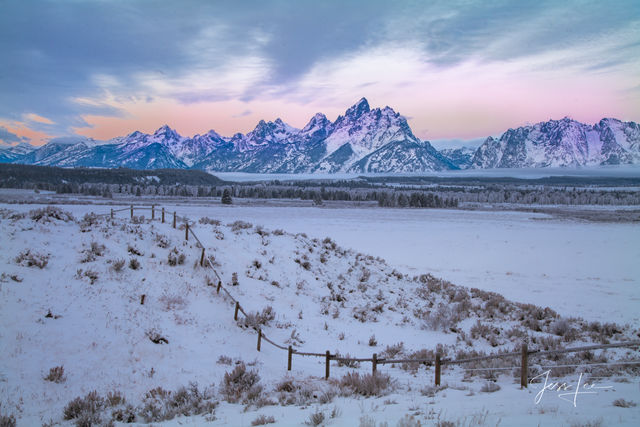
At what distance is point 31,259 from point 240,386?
26.4 feet

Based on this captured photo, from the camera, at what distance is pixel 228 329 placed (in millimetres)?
12367

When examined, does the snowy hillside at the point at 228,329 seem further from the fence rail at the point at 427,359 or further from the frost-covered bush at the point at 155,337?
the fence rail at the point at 427,359

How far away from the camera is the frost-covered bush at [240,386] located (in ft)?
26.1

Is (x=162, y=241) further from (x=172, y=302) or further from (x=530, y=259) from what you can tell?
(x=530, y=259)

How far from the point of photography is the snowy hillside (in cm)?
733

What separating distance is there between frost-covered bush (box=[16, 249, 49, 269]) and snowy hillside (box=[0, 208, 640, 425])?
4cm

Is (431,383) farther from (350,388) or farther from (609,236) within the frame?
(609,236)

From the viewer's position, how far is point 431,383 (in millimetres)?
9031

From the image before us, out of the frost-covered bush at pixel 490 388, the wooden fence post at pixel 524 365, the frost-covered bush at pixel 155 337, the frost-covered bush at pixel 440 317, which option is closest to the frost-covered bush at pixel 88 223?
the frost-covered bush at pixel 155 337

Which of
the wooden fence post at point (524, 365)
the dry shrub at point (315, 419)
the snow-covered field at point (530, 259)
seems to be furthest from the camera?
the snow-covered field at point (530, 259)

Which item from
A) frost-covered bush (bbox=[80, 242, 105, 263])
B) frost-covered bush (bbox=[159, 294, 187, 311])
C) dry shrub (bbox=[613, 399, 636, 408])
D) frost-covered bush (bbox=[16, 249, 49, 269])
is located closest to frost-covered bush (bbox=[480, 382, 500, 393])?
dry shrub (bbox=[613, 399, 636, 408])

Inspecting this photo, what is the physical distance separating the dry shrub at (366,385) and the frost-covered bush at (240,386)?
173 cm

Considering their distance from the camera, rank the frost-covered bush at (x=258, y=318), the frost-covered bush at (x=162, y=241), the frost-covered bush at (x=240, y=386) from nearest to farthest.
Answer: the frost-covered bush at (x=240, y=386) → the frost-covered bush at (x=258, y=318) → the frost-covered bush at (x=162, y=241)

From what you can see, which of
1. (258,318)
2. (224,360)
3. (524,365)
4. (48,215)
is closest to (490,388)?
(524,365)
